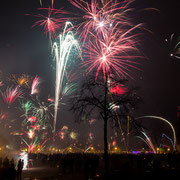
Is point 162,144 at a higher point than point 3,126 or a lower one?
lower

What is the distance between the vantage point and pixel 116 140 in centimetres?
12281

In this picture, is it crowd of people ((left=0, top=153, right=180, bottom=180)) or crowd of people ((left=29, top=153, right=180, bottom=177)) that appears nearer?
crowd of people ((left=0, top=153, right=180, bottom=180))

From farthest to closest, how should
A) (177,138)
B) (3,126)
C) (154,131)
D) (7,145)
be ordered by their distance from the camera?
(3,126)
(7,145)
(154,131)
(177,138)

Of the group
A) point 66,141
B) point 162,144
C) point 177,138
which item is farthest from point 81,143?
point 177,138

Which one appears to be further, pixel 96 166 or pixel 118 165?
pixel 118 165

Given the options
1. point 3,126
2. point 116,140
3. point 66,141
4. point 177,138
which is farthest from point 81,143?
point 177,138

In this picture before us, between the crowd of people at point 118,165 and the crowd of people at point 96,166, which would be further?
the crowd of people at point 118,165

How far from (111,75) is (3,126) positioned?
72.3m

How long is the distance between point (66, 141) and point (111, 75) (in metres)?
111

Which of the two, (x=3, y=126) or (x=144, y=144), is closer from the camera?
(x=3, y=126)

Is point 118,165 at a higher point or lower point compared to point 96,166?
lower

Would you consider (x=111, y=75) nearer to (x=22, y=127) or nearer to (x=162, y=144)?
(x=162, y=144)

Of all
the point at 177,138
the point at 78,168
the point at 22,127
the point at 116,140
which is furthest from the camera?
the point at 116,140

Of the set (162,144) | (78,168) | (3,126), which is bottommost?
(78,168)
